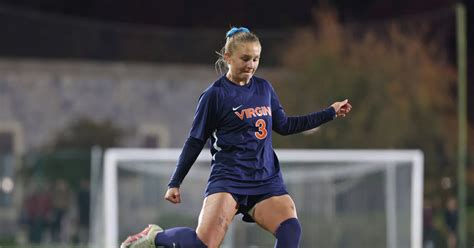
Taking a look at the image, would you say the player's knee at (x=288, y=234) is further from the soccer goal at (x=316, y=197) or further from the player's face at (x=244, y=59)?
the soccer goal at (x=316, y=197)

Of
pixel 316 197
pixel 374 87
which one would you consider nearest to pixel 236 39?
pixel 316 197

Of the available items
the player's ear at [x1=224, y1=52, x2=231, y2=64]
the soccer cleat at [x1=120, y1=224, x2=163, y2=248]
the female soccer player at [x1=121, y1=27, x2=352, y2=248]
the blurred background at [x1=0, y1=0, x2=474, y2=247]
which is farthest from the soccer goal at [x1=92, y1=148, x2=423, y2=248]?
the player's ear at [x1=224, y1=52, x2=231, y2=64]

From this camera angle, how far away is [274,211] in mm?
7434

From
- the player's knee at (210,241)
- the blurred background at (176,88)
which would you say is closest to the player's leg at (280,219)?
the player's knee at (210,241)

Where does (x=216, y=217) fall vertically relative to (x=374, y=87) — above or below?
below

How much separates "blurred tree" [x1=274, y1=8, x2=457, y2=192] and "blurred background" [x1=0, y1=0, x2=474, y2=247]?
1.6 inches

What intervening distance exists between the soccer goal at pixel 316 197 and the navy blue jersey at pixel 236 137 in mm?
9995

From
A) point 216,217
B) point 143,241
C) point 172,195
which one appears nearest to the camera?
point 216,217

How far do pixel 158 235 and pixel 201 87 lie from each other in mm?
29820

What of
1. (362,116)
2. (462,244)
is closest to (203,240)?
(462,244)

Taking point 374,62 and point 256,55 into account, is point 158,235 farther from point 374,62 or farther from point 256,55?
point 374,62

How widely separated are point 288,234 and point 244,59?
109 centimetres

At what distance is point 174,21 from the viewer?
158ft

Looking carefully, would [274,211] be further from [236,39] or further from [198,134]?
[236,39]
